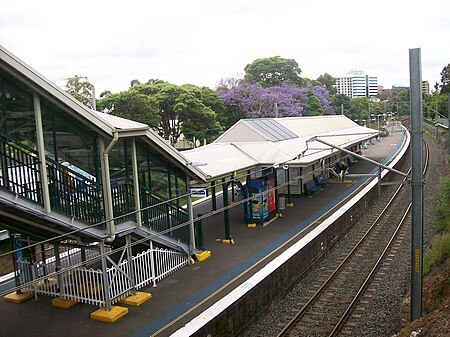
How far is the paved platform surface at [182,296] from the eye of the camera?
10000 mm

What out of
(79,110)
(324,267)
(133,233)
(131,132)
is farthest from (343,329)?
(79,110)

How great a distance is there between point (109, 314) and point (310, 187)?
15600 mm

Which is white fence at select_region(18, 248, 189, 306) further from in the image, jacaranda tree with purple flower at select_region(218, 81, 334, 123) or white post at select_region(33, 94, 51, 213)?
jacaranda tree with purple flower at select_region(218, 81, 334, 123)

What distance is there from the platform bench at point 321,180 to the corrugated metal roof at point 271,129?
270 centimetres

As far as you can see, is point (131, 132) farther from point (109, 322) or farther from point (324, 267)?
point (324, 267)

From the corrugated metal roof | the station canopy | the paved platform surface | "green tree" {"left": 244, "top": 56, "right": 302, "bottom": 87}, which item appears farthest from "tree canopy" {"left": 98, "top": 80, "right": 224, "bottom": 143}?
"green tree" {"left": 244, "top": 56, "right": 302, "bottom": 87}

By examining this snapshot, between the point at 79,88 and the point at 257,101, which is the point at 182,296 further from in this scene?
the point at 257,101

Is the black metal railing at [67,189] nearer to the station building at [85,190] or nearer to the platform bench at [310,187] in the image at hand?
the station building at [85,190]

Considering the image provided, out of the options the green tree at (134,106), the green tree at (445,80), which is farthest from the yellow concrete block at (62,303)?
the green tree at (445,80)

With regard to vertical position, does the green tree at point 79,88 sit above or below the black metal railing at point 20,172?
above

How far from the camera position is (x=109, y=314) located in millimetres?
10414

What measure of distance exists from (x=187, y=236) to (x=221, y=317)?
4.36 metres

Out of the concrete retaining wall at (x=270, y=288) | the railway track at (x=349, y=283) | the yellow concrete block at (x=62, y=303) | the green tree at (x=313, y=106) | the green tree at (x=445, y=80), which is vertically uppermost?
Answer: the green tree at (x=445, y=80)

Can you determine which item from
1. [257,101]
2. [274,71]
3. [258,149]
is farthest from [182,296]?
[274,71]
